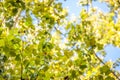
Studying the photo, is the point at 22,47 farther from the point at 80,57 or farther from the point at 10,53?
the point at 80,57

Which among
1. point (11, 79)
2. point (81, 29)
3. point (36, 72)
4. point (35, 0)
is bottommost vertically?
point (11, 79)

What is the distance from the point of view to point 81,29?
17.9 feet

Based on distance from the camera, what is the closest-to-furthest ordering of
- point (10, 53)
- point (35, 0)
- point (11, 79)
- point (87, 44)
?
point (10, 53) < point (11, 79) < point (87, 44) < point (35, 0)

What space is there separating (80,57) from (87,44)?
1.06m

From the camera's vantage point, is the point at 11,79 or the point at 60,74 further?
the point at 11,79

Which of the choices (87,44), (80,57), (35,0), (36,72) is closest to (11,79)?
(36,72)

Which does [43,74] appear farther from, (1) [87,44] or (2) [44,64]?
(1) [87,44]

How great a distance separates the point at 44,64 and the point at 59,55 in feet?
0.99

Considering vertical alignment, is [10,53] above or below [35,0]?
below

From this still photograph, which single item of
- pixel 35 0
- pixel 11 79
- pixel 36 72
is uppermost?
pixel 35 0

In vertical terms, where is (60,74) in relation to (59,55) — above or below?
below

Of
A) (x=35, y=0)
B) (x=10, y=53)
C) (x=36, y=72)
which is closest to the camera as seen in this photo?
(x=10, y=53)

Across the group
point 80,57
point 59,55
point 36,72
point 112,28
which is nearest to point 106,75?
point 80,57

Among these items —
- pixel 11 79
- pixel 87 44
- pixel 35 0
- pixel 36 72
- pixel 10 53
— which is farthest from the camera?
pixel 35 0
